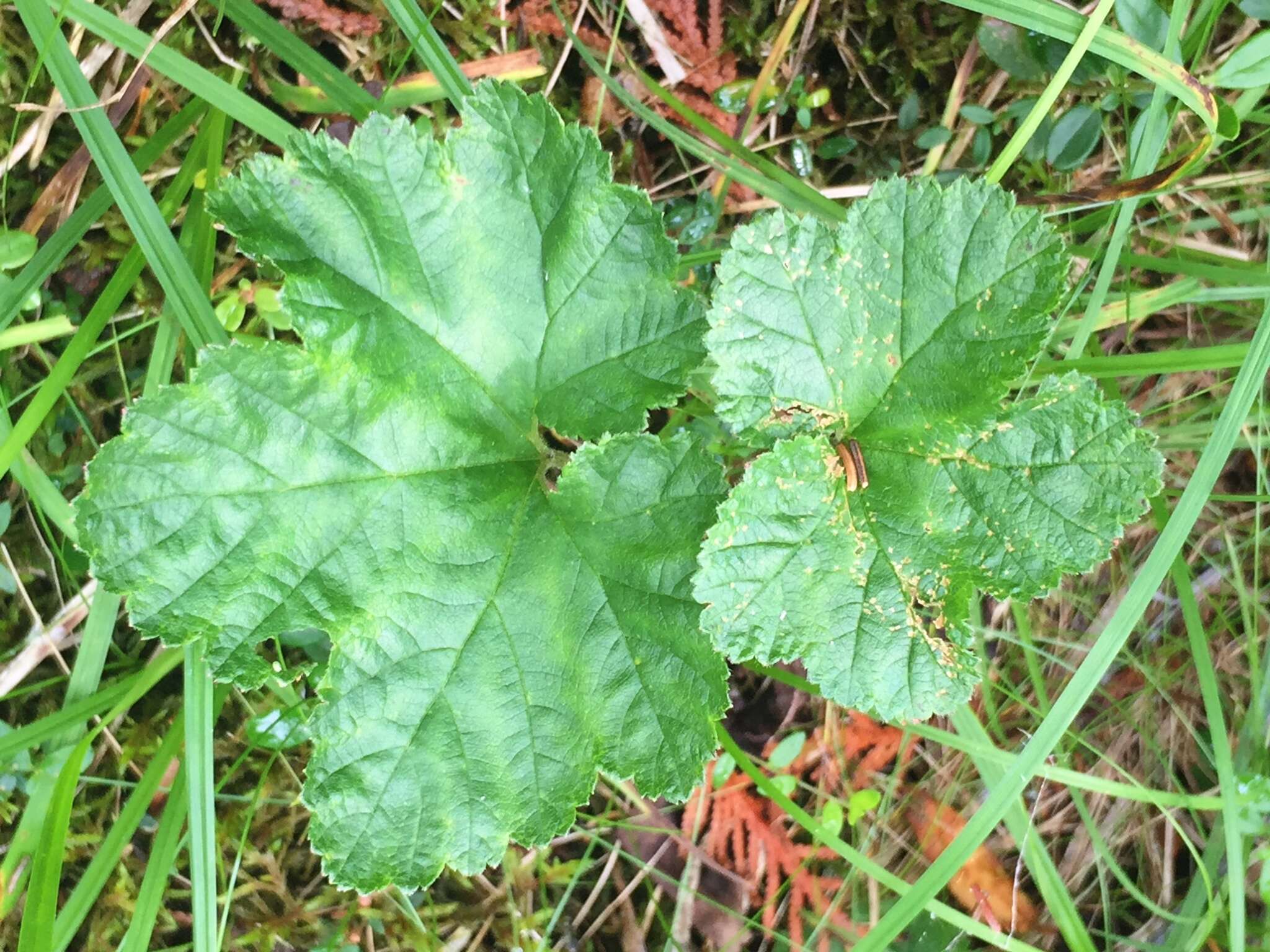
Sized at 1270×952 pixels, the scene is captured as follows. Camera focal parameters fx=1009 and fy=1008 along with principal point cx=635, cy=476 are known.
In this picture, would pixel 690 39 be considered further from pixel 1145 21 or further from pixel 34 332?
pixel 34 332

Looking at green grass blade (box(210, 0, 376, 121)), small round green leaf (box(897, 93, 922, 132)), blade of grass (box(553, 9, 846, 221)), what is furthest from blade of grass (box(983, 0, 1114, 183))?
green grass blade (box(210, 0, 376, 121))

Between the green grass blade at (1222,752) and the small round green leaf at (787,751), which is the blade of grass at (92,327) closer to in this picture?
the small round green leaf at (787,751)

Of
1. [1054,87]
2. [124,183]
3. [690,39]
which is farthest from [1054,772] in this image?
[124,183]

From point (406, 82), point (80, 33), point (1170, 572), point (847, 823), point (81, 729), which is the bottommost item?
point (847, 823)

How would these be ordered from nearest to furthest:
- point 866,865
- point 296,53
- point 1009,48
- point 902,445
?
point 902,445 → point 296,53 → point 866,865 → point 1009,48

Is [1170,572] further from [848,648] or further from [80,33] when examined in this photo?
[80,33]

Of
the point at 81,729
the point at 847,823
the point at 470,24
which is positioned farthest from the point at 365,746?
the point at 470,24
